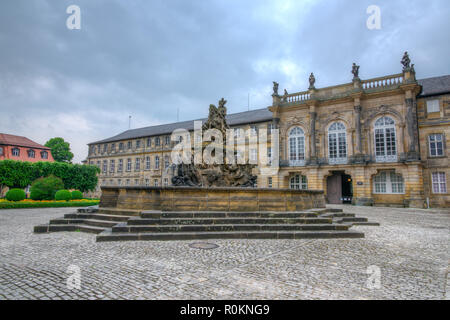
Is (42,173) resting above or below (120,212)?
above

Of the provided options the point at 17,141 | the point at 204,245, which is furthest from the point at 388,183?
the point at 17,141

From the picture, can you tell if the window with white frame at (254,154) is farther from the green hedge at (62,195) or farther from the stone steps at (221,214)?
the stone steps at (221,214)

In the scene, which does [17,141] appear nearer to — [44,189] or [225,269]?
[44,189]

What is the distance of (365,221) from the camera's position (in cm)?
1227

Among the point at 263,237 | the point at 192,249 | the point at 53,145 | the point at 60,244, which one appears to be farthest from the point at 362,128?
the point at 53,145

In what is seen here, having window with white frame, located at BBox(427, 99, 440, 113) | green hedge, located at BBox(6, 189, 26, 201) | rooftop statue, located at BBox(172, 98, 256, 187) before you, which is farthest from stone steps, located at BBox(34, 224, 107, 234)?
window with white frame, located at BBox(427, 99, 440, 113)

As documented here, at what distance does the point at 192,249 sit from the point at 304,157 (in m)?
26.7

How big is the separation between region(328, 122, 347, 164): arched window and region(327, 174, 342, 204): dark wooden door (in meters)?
2.46

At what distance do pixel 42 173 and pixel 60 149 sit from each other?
35944 mm

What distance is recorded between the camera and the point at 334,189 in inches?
1187

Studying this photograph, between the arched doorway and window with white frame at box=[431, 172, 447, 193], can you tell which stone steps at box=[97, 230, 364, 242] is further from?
window with white frame at box=[431, 172, 447, 193]

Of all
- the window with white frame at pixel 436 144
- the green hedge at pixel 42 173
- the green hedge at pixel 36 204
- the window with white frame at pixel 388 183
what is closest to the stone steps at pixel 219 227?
the green hedge at pixel 36 204

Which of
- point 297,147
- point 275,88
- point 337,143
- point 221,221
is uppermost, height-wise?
point 275,88

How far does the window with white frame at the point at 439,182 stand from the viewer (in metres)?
25.0
